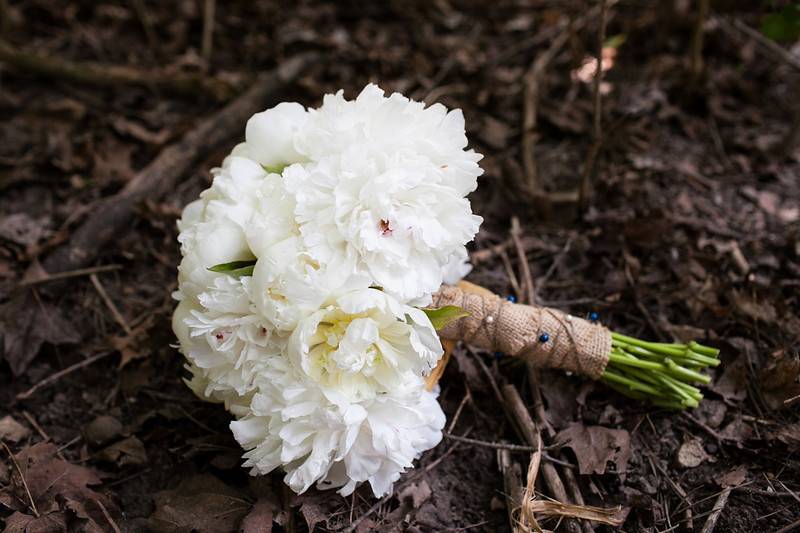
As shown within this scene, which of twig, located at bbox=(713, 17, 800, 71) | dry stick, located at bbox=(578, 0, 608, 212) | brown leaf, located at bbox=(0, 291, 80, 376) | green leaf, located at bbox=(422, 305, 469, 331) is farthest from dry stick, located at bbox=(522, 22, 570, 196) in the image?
brown leaf, located at bbox=(0, 291, 80, 376)

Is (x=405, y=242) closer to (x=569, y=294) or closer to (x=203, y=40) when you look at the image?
(x=569, y=294)

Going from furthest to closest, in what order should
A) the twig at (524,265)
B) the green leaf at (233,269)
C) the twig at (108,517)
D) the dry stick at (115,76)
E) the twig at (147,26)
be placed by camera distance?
the twig at (147,26) → the dry stick at (115,76) → the twig at (524,265) → the twig at (108,517) → the green leaf at (233,269)

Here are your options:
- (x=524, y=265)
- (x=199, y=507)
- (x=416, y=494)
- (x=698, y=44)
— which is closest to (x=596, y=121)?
(x=524, y=265)

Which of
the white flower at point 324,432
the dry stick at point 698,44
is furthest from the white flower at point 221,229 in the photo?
the dry stick at point 698,44

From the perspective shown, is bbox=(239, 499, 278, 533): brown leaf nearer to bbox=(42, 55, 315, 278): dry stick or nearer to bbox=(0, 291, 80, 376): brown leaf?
bbox=(0, 291, 80, 376): brown leaf

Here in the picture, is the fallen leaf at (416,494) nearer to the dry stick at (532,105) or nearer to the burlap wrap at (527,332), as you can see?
the burlap wrap at (527,332)

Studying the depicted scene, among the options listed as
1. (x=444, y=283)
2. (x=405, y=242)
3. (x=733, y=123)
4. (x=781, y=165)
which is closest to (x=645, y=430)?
(x=444, y=283)
